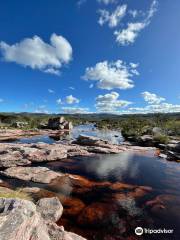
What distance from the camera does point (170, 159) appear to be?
3031 cm

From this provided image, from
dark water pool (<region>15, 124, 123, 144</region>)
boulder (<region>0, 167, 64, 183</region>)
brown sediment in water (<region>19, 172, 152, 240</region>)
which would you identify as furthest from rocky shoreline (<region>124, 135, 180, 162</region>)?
boulder (<region>0, 167, 64, 183</region>)

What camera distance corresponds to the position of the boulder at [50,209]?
11.6 meters

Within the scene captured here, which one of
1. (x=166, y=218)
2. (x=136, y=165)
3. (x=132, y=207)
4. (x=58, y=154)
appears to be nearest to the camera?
(x=166, y=218)

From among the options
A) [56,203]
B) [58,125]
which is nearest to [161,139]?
[56,203]

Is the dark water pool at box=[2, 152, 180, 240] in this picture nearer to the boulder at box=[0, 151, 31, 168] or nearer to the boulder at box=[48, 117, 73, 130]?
the boulder at box=[0, 151, 31, 168]

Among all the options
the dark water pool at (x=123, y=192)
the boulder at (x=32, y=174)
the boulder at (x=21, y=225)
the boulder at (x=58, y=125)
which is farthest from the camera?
the boulder at (x=58, y=125)

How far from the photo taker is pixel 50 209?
12.1 meters

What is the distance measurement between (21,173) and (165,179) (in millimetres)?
15838

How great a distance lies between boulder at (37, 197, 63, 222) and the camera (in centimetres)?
1162

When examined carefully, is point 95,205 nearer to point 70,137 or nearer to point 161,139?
point 161,139

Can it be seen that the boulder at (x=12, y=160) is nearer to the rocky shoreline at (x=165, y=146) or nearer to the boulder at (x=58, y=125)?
the rocky shoreline at (x=165, y=146)

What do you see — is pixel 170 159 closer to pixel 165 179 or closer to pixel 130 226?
pixel 165 179

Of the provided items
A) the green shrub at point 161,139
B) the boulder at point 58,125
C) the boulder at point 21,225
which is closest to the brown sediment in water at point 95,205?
the boulder at point 21,225

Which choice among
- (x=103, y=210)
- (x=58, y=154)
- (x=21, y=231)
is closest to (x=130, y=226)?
(x=103, y=210)
